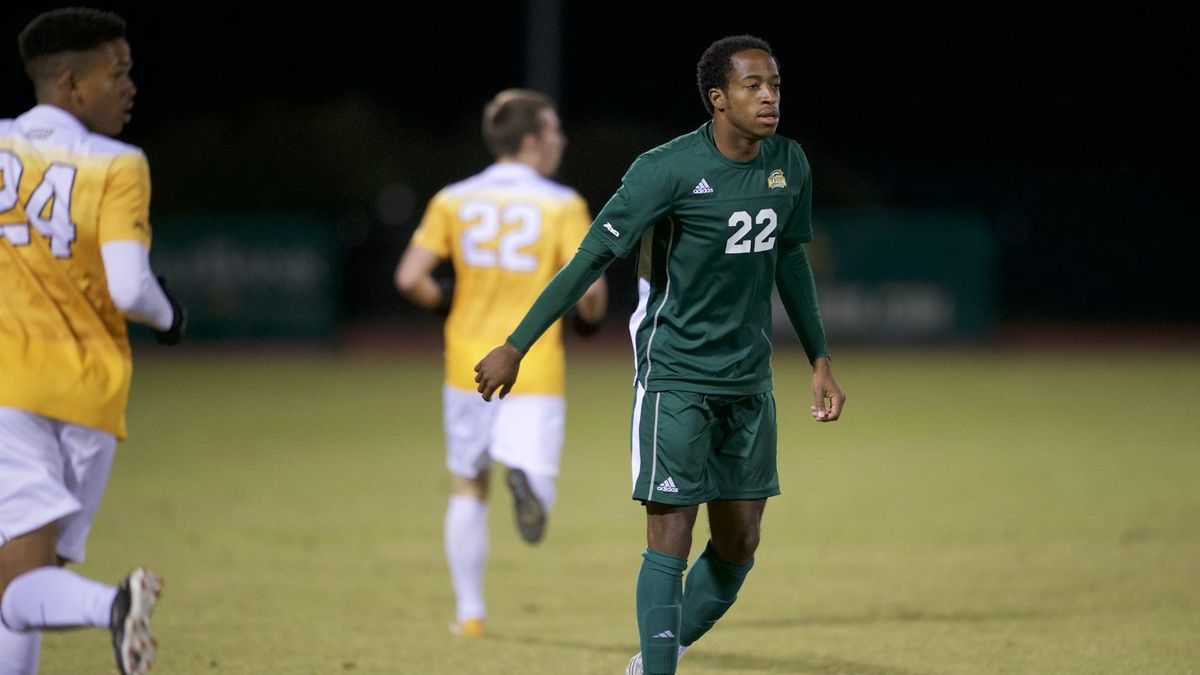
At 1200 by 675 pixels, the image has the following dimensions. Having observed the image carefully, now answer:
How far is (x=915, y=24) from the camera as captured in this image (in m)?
47.1

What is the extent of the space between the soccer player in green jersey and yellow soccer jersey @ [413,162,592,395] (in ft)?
7.10

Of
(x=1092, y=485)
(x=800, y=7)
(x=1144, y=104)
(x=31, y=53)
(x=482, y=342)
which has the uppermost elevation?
(x=800, y=7)

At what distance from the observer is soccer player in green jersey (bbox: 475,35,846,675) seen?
Answer: 17.7 ft

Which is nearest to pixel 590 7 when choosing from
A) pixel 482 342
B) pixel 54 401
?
pixel 482 342

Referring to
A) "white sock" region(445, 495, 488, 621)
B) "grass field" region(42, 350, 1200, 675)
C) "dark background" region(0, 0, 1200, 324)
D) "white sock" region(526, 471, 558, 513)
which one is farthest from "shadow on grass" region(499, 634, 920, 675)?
"dark background" region(0, 0, 1200, 324)

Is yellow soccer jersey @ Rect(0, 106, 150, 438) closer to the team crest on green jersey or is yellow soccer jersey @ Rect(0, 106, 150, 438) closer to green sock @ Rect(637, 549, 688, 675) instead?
green sock @ Rect(637, 549, 688, 675)

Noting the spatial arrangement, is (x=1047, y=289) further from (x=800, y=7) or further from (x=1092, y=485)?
(x=1092, y=485)

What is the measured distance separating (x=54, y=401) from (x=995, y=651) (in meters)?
4.01

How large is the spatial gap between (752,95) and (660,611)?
1.78m

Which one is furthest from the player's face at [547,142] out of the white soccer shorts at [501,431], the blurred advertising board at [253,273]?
the blurred advertising board at [253,273]

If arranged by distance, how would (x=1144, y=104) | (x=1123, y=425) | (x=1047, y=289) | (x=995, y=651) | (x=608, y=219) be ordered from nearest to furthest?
(x=608, y=219) → (x=995, y=651) → (x=1123, y=425) → (x=1047, y=289) → (x=1144, y=104)

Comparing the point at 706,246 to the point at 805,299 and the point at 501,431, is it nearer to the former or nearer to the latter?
the point at 805,299

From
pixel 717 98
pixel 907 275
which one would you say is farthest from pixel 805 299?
pixel 907 275

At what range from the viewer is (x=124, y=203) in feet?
15.9
